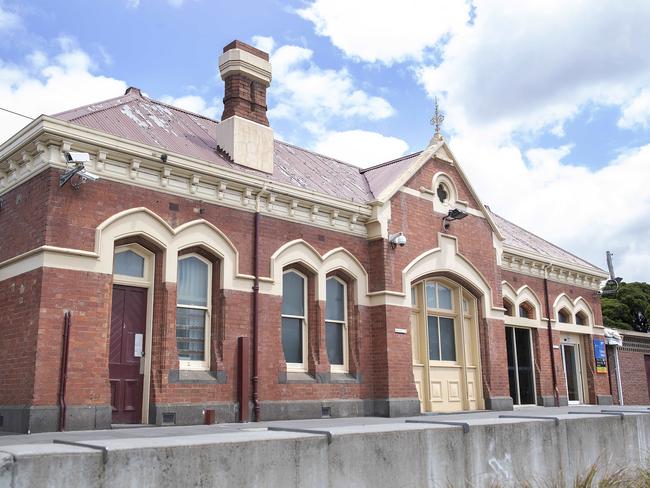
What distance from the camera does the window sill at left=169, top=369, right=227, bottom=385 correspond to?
1284cm

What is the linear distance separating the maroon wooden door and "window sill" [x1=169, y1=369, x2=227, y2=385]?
2.08 feet

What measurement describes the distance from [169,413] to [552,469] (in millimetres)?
7279

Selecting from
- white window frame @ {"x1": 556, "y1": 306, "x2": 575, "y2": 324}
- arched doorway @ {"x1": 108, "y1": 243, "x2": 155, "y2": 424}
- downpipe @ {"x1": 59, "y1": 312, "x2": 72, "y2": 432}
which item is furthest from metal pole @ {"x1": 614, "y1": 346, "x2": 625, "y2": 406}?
downpipe @ {"x1": 59, "y1": 312, "x2": 72, "y2": 432}

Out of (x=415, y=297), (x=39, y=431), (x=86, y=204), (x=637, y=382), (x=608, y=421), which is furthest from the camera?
(x=637, y=382)

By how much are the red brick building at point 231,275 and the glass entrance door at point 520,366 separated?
6.60 ft

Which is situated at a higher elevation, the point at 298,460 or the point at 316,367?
the point at 316,367

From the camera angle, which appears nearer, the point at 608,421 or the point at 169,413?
the point at 608,421

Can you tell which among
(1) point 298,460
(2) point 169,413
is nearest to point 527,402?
(2) point 169,413

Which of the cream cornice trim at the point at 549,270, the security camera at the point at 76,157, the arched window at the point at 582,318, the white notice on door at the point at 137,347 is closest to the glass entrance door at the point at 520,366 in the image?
the cream cornice trim at the point at 549,270

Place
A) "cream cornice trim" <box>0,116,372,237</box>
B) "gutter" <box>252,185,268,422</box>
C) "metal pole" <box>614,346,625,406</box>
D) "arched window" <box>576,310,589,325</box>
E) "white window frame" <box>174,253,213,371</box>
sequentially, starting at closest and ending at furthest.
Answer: "cream cornice trim" <box>0,116,372,237</box> → "white window frame" <box>174,253,213,371</box> → "gutter" <box>252,185,268,422</box> → "arched window" <box>576,310,589,325</box> → "metal pole" <box>614,346,625,406</box>

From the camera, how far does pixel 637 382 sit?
2612 cm

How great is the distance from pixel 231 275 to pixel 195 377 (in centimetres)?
220

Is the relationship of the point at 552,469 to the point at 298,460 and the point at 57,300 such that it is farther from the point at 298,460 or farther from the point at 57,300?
the point at 57,300

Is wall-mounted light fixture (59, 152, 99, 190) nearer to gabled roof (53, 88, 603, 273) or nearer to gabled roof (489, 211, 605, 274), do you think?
gabled roof (53, 88, 603, 273)
